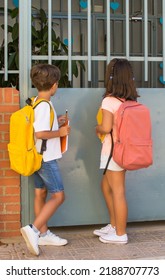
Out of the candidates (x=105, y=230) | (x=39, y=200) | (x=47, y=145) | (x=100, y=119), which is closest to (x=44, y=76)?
(x=47, y=145)

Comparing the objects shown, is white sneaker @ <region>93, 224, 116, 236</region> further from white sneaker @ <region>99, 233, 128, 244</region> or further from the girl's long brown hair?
the girl's long brown hair

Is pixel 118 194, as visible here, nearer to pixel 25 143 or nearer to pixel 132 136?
pixel 132 136

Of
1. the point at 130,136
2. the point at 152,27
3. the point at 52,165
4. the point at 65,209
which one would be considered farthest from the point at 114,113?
the point at 152,27

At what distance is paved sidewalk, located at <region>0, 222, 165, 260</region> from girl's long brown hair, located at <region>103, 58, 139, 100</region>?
1364mm

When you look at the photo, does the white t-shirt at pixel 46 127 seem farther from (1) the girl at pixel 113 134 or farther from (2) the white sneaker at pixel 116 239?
(2) the white sneaker at pixel 116 239

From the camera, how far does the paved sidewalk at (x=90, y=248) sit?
4188 mm

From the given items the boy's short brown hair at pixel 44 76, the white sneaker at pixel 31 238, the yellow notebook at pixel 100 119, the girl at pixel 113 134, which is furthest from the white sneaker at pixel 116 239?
the boy's short brown hair at pixel 44 76

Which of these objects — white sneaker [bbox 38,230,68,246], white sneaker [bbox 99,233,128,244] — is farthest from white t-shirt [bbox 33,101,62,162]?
white sneaker [bbox 99,233,128,244]

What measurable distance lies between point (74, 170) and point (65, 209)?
1.30ft

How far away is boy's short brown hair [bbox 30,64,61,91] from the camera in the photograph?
418cm

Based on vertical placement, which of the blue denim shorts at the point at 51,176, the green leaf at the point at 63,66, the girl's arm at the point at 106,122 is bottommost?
the blue denim shorts at the point at 51,176

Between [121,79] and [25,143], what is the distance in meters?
1.02

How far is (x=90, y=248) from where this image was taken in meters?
4.42

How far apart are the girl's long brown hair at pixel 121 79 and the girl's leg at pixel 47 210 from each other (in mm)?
1032
